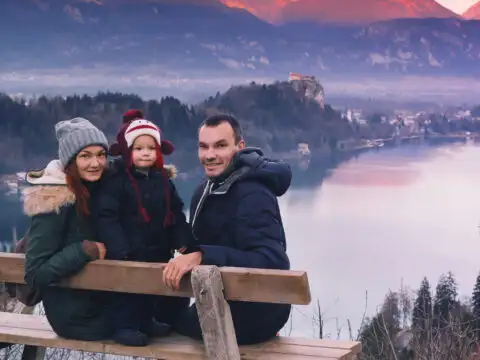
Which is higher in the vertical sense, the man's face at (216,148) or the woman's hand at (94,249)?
the man's face at (216,148)

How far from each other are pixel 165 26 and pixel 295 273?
40.4 meters

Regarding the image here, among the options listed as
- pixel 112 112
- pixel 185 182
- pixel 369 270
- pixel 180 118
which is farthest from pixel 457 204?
pixel 185 182

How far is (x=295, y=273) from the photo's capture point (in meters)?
1.56

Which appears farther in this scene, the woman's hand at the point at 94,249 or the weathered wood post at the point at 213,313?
the woman's hand at the point at 94,249

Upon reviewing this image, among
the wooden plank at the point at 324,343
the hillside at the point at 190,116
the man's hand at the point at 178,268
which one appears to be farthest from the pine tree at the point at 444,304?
the hillside at the point at 190,116

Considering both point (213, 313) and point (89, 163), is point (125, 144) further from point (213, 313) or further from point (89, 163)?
point (213, 313)

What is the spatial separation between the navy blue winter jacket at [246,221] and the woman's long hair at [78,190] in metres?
0.29

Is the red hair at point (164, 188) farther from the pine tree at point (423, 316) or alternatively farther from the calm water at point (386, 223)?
the calm water at point (386, 223)

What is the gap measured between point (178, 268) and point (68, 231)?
372mm

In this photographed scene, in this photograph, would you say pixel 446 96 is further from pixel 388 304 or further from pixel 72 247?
pixel 72 247

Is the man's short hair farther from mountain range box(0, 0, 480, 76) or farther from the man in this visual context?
mountain range box(0, 0, 480, 76)

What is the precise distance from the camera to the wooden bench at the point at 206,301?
1604 millimetres

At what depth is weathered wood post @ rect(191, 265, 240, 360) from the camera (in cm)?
161

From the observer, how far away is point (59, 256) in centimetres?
181
